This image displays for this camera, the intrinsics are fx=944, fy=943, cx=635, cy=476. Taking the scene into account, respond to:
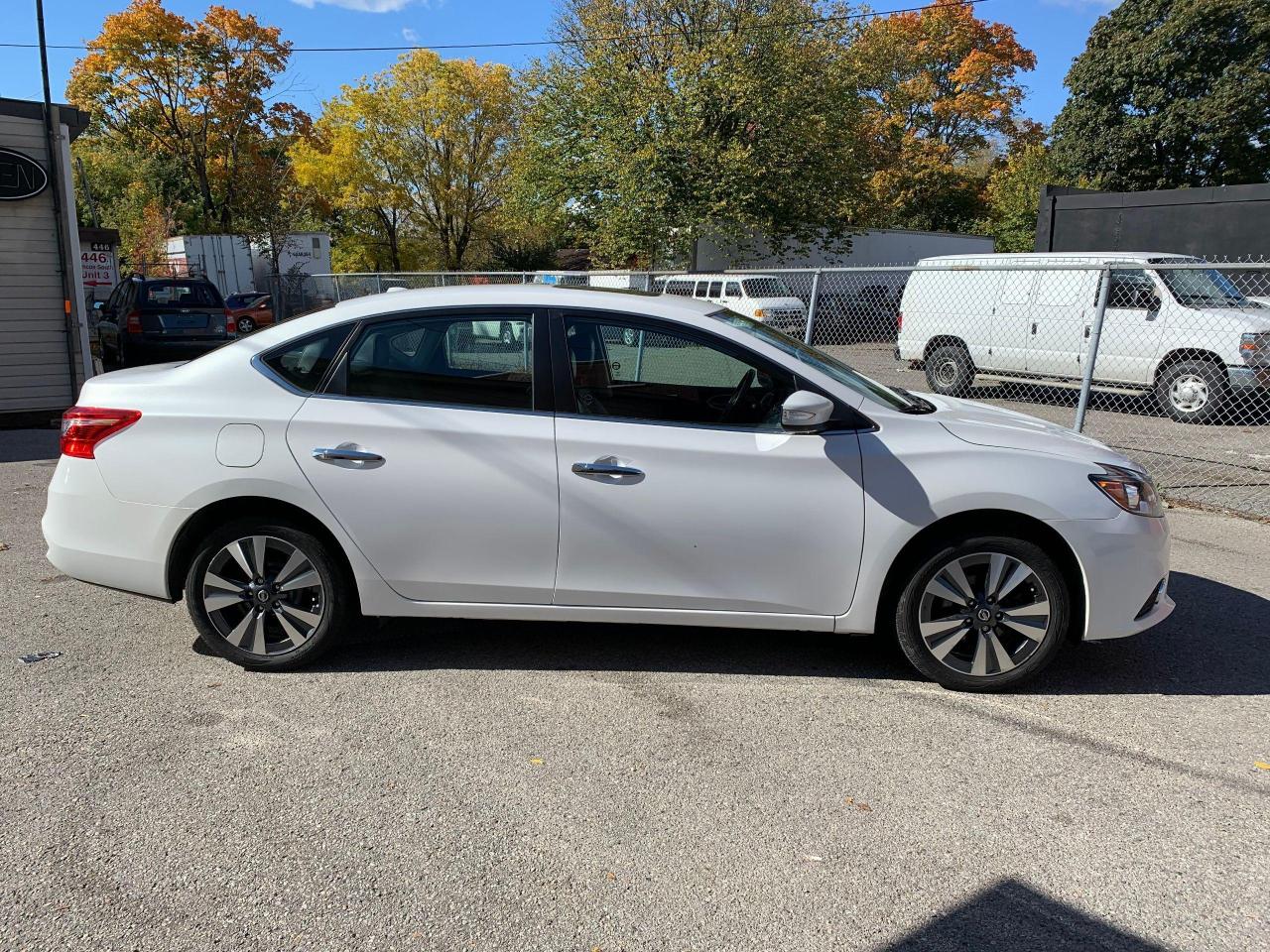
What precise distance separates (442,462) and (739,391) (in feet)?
4.36

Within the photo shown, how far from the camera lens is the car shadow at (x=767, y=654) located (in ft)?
14.0

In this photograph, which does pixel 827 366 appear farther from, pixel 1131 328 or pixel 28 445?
pixel 1131 328

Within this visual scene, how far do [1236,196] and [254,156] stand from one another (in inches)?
1508

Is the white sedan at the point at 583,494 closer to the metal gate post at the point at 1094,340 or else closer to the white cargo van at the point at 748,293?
the metal gate post at the point at 1094,340

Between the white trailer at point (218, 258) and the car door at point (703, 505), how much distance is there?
34003 mm

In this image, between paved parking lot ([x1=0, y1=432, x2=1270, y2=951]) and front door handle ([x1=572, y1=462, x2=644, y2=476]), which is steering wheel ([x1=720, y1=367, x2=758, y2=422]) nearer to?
front door handle ([x1=572, y1=462, x2=644, y2=476])

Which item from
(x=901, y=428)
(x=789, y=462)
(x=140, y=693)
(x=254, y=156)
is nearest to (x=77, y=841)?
(x=140, y=693)

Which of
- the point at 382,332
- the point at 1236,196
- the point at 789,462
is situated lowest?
the point at 789,462

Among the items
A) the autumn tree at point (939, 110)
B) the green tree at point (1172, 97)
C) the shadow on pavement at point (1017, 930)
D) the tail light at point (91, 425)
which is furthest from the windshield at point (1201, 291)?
the autumn tree at point (939, 110)

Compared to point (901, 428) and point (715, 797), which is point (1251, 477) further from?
point (715, 797)

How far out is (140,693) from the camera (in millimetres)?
3986

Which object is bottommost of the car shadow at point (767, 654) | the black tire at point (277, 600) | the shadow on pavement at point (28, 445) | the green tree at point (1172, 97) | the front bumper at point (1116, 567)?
the shadow on pavement at point (28, 445)

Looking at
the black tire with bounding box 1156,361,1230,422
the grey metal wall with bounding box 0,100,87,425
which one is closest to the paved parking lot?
the grey metal wall with bounding box 0,100,87,425

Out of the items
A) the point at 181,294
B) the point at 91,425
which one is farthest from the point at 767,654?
the point at 181,294
